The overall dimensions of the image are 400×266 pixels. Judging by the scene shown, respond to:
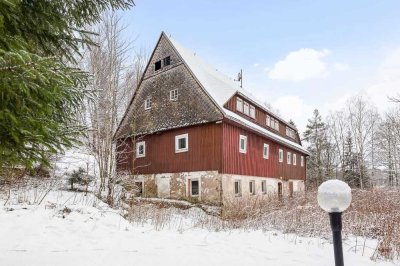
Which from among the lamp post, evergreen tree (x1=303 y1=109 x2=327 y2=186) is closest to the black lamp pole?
the lamp post

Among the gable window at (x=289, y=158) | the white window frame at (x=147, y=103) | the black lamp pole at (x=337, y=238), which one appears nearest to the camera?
the black lamp pole at (x=337, y=238)

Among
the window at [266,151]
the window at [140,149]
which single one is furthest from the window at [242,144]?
the window at [140,149]

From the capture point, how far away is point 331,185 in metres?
2.48

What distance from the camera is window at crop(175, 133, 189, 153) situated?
21.0m

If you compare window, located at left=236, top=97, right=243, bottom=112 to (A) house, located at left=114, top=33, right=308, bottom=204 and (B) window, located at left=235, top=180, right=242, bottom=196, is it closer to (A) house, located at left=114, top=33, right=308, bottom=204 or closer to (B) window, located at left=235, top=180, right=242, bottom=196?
(A) house, located at left=114, top=33, right=308, bottom=204

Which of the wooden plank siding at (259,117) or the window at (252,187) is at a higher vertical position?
the wooden plank siding at (259,117)

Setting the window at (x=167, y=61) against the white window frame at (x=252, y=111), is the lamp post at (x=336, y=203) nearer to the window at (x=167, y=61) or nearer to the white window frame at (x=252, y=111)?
the window at (x=167, y=61)

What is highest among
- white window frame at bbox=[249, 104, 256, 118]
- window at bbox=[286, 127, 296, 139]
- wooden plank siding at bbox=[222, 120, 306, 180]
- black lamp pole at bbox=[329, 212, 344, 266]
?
white window frame at bbox=[249, 104, 256, 118]

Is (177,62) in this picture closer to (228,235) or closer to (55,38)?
(228,235)

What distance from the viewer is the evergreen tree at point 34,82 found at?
285 centimetres

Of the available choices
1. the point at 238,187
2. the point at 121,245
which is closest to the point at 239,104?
the point at 238,187

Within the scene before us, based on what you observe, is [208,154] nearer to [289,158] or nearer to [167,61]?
[167,61]

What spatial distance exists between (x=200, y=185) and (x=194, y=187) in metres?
0.73

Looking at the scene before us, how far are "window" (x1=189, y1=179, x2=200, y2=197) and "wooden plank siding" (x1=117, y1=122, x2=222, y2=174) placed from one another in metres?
0.76
